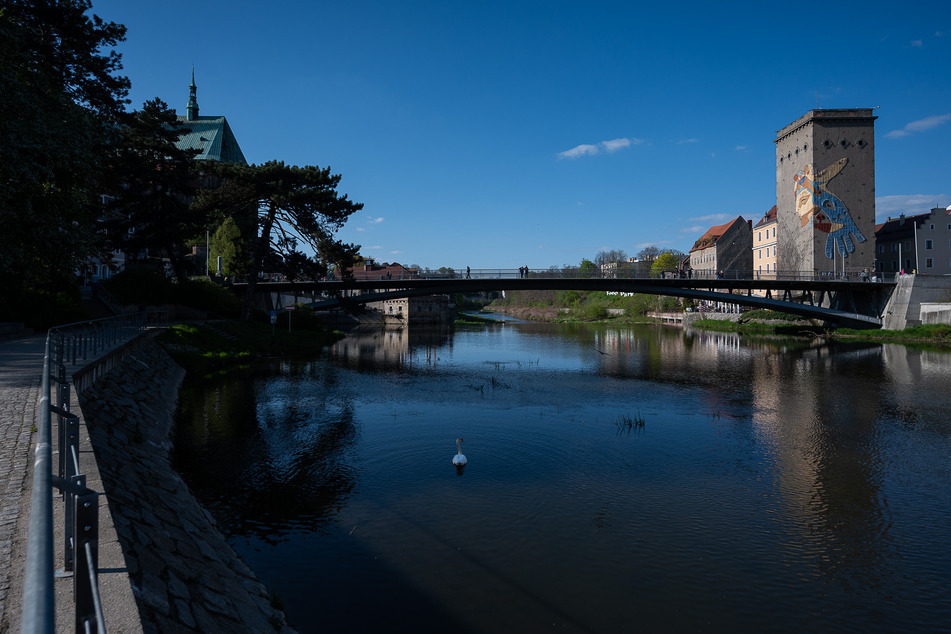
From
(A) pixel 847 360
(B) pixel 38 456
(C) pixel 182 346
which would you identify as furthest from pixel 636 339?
(B) pixel 38 456

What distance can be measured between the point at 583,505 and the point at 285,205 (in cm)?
2799

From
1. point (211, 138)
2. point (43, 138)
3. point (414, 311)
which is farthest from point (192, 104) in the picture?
point (43, 138)

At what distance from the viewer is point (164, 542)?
287 inches

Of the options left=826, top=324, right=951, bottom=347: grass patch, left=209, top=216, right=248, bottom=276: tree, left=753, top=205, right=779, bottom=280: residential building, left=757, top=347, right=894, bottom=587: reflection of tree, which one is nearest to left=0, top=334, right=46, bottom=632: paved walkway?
left=757, top=347, right=894, bottom=587: reflection of tree

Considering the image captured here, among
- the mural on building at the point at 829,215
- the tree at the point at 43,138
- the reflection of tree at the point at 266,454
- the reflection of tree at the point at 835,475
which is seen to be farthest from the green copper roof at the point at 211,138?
the mural on building at the point at 829,215

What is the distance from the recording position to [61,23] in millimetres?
19703

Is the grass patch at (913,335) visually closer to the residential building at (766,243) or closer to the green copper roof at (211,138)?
the residential building at (766,243)

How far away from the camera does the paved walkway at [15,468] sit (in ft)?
14.6

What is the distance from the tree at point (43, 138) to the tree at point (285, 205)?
36.3ft

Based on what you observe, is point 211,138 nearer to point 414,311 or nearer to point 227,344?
point 414,311

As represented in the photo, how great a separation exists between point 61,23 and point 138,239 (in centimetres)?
1554

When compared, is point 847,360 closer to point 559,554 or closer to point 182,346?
point 559,554

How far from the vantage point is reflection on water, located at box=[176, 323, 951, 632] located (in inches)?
303

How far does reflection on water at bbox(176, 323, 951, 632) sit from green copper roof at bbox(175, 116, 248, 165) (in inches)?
2029
